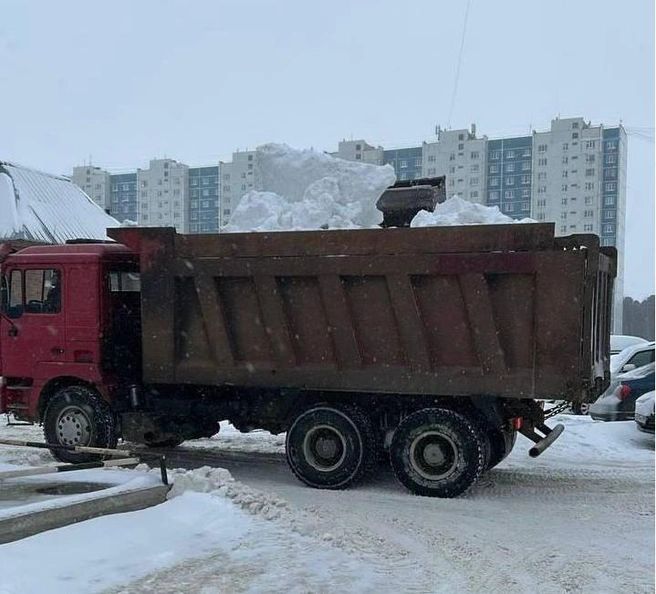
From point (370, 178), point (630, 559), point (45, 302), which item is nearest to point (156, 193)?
point (370, 178)

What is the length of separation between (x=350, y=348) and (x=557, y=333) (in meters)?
2.01

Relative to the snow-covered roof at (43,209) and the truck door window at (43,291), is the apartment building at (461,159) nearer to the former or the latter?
the snow-covered roof at (43,209)

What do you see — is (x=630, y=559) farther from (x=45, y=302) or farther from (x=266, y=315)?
(x=45, y=302)

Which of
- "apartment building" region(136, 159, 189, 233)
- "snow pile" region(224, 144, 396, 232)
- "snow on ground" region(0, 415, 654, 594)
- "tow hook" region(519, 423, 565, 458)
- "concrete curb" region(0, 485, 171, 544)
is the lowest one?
"snow on ground" region(0, 415, 654, 594)

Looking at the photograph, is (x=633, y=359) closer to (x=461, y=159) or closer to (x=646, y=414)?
(x=646, y=414)

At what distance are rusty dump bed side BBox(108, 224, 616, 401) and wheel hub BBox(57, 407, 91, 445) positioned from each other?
3.44 feet

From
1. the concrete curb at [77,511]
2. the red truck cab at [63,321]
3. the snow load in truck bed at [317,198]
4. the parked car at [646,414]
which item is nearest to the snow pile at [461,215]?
the snow load in truck bed at [317,198]

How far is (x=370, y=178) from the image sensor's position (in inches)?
1011

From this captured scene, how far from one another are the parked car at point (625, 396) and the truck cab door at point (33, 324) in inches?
331

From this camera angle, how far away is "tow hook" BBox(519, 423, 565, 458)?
7.88 meters

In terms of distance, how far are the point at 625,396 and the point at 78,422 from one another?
8.52 meters

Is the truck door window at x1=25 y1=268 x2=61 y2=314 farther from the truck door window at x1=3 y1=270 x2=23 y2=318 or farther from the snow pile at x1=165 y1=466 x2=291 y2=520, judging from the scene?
the snow pile at x1=165 y1=466 x2=291 y2=520

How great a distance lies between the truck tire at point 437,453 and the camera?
7.71m

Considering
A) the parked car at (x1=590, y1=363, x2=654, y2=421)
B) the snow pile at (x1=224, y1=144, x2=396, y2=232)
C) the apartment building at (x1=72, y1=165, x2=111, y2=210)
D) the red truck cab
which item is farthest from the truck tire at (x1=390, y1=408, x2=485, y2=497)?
the apartment building at (x1=72, y1=165, x2=111, y2=210)
